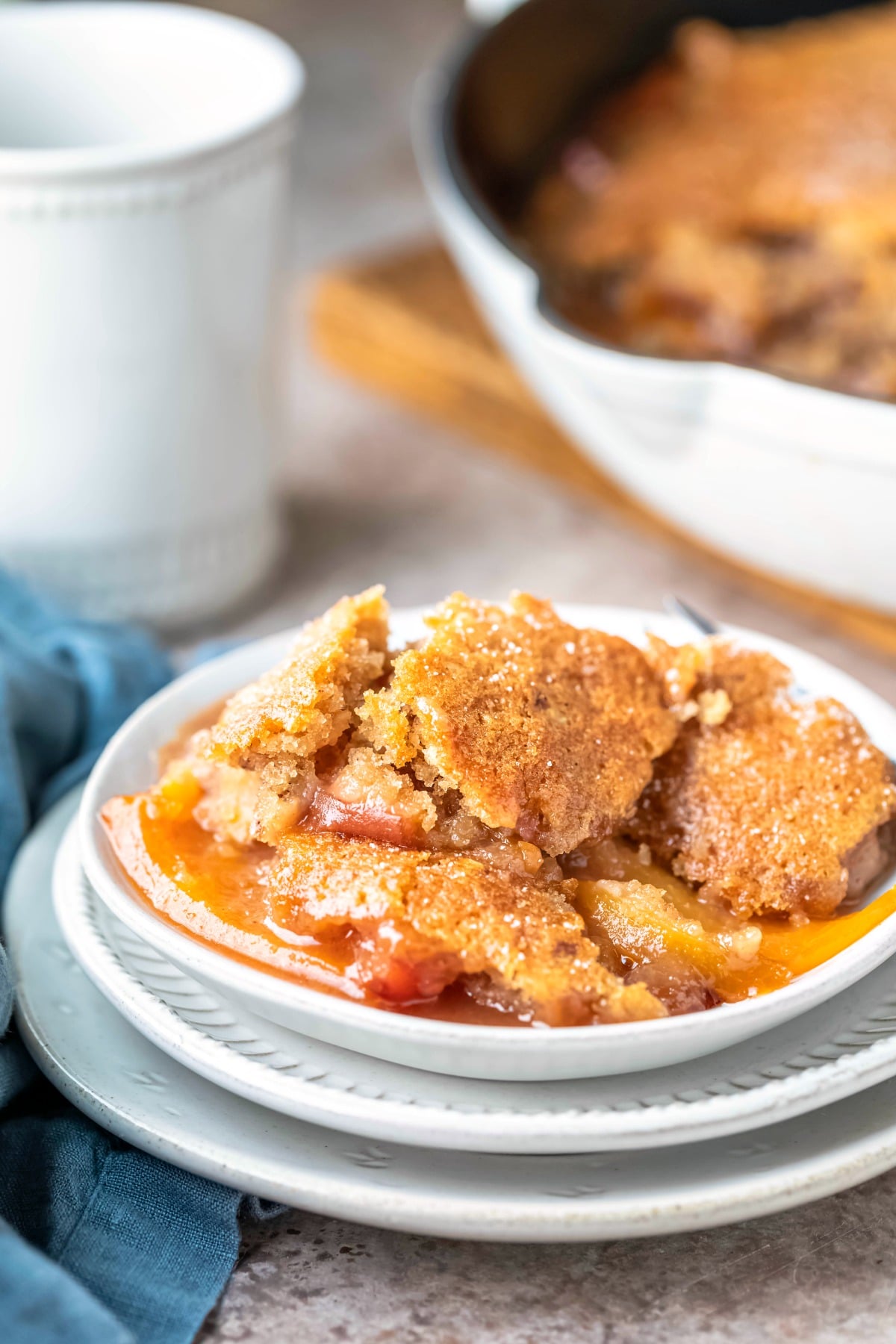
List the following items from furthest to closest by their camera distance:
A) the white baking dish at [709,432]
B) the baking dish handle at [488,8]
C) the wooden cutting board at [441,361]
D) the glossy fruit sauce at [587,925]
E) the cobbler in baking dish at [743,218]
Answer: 1. the baking dish handle at [488,8]
2. the wooden cutting board at [441,361]
3. the cobbler in baking dish at [743,218]
4. the white baking dish at [709,432]
5. the glossy fruit sauce at [587,925]

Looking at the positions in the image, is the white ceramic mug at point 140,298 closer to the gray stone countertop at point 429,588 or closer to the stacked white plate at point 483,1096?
the gray stone countertop at point 429,588

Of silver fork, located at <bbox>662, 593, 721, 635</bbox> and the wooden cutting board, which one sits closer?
silver fork, located at <bbox>662, 593, 721, 635</bbox>

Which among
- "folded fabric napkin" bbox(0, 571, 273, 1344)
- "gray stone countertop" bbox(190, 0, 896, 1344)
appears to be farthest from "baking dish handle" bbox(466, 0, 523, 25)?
"folded fabric napkin" bbox(0, 571, 273, 1344)

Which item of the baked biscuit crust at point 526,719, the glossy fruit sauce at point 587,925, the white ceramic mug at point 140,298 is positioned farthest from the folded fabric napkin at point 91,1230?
the white ceramic mug at point 140,298

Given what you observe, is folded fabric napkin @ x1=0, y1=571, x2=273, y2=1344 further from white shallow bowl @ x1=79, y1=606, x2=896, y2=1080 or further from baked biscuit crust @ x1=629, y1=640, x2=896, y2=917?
baked biscuit crust @ x1=629, y1=640, x2=896, y2=917

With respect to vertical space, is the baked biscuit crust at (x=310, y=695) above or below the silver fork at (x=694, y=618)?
above

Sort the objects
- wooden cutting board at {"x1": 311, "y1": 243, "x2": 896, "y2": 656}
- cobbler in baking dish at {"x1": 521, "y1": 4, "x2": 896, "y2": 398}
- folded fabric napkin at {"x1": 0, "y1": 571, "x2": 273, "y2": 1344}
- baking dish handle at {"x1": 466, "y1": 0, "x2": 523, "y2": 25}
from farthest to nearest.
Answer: baking dish handle at {"x1": 466, "y1": 0, "x2": 523, "y2": 25} → wooden cutting board at {"x1": 311, "y1": 243, "x2": 896, "y2": 656} → cobbler in baking dish at {"x1": 521, "y1": 4, "x2": 896, "y2": 398} → folded fabric napkin at {"x1": 0, "y1": 571, "x2": 273, "y2": 1344}

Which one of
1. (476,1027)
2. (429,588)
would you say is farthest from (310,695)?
(429,588)
